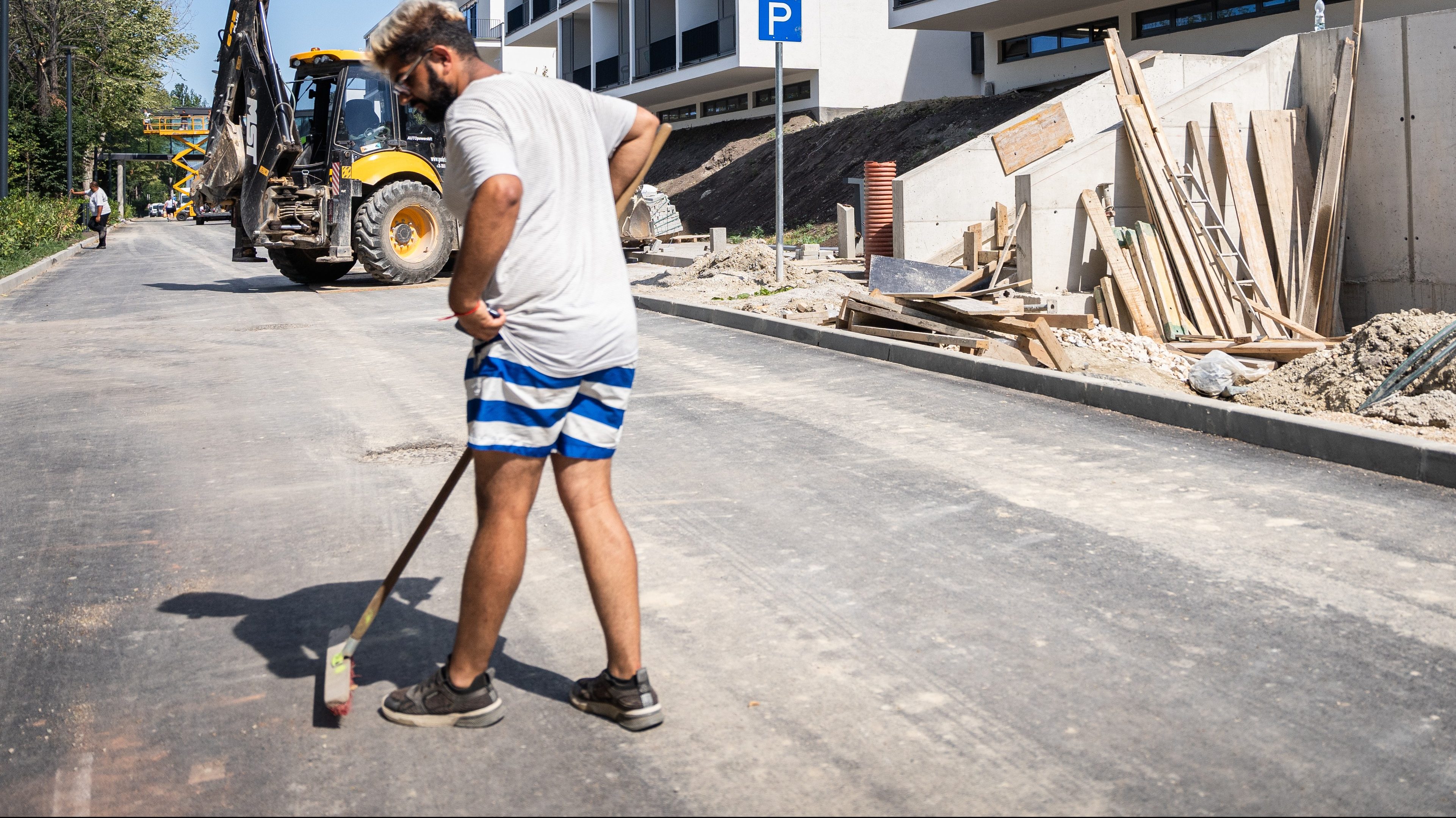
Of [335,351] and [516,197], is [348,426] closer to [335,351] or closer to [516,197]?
[335,351]

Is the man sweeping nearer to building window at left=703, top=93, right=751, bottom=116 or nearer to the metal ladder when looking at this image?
the metal ladder

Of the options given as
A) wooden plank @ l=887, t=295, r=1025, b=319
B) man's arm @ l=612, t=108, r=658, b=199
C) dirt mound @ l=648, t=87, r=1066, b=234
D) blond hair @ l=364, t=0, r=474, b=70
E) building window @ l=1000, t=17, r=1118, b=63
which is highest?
building window @ l=1000, t=17, r=1118, b=63

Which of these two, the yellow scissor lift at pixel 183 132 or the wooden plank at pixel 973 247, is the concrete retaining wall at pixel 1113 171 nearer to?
the wooden plank at pixel 973 247

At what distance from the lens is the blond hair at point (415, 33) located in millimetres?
3100

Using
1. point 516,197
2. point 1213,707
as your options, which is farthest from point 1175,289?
point 516,197

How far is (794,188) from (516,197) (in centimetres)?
2892

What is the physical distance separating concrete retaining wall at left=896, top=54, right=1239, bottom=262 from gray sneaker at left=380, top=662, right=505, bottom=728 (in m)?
12.4

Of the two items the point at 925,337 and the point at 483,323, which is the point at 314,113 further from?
the point at 483,323

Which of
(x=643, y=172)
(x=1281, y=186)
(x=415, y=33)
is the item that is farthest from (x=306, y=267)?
(x=415, y=33)

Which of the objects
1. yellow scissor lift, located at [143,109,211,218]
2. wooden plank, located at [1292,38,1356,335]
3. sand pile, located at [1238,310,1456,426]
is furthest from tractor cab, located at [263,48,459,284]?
yellow scissor lift, located at [143,109,211,218]

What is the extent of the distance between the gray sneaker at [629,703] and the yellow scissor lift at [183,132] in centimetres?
5104

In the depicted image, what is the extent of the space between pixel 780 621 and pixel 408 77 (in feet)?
6.70

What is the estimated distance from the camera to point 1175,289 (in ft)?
40.2

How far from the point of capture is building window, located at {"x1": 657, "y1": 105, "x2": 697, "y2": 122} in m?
43.3
